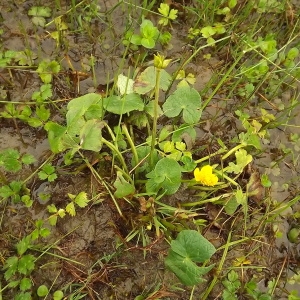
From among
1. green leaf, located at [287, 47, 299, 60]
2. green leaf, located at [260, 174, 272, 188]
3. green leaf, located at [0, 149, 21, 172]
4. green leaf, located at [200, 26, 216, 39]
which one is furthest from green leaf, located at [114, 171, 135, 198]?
green leaf, located at [287, 47, 299, 60]

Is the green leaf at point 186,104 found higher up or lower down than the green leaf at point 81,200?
higher up

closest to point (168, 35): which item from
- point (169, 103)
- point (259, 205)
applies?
point (169, 103)

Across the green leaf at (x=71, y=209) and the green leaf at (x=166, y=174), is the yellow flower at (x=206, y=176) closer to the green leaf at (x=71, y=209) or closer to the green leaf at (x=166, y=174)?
the green leaf at (x=166, y=174)

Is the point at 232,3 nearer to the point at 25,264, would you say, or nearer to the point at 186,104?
the point at 186,104

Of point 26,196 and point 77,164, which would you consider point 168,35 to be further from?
point 26,196

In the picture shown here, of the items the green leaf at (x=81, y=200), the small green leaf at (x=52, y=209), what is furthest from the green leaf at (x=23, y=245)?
the green leaf at (x=81, y=200)

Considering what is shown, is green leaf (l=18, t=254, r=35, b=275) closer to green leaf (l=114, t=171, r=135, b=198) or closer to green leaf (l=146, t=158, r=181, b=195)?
green leaf (l=114, t=171, r=135, b=198)

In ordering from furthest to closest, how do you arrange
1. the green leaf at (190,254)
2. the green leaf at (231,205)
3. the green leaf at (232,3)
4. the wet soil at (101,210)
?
the green leaf at (232,3)
the green leaf at (231,205)
the wet soil at (101,210)
the green leaf at (190,254)
